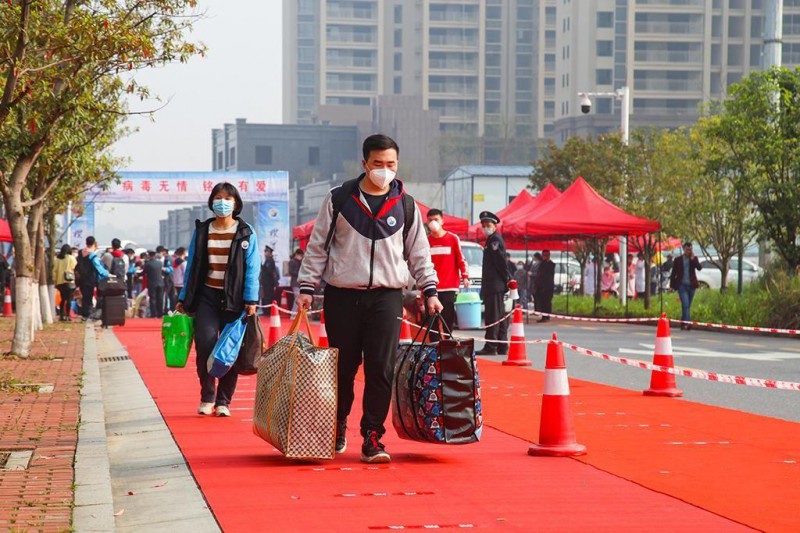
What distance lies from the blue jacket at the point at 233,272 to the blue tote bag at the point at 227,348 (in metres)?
0.13

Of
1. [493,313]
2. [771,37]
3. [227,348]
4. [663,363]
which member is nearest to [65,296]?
[493,313]

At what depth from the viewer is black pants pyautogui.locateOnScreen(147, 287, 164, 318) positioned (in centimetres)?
3588

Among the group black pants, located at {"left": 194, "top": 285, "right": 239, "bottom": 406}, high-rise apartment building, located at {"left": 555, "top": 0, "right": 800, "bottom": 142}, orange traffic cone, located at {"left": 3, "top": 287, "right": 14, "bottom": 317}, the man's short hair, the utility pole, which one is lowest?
orange traffic cone, located at {"left": 3, "top": 287, "right": 14, "bottom": 317}

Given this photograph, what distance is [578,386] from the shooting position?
1448cm

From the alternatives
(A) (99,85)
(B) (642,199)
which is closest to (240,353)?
(A) (99,85)

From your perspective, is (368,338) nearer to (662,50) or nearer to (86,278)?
(86,278)

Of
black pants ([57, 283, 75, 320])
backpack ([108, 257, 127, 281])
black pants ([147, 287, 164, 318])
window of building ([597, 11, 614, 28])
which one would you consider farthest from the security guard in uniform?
window of building ([597, 11, 614, 28])

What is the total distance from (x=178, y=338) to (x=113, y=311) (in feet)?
61.8

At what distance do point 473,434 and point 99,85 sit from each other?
53.9ft

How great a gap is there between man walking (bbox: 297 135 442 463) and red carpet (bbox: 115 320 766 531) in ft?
1.51

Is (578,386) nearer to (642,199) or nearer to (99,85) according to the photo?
(99,85)

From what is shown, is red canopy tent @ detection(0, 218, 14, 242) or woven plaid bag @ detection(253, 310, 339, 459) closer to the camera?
woven plaid bag @ detection(253, 310, 339, 459)

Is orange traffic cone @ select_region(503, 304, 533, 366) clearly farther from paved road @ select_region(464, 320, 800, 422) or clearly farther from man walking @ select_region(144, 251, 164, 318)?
man walking @ select_region(144, 251, 164, 318)

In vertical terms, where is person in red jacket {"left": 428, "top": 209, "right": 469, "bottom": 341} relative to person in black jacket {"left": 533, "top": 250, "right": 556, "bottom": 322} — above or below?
above
